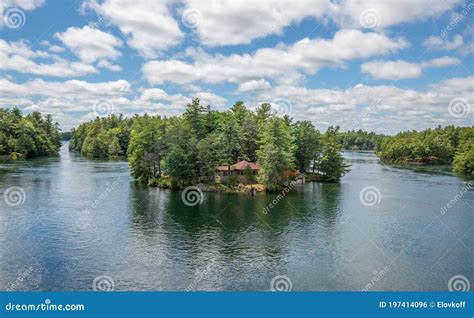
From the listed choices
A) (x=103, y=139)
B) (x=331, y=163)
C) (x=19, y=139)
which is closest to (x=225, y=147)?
(x=331, y=163)

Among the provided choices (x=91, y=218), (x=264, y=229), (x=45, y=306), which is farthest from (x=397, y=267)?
(x=91, y=218)

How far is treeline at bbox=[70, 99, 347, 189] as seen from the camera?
57.8 metres

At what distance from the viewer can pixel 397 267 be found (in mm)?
27625


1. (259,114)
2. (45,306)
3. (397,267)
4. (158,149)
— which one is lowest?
(397,267)

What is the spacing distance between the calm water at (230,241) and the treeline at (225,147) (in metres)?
5.28

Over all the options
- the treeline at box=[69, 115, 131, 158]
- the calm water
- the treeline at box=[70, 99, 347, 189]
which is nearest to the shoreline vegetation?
the treeline at box=[70, 99, 347, 189]

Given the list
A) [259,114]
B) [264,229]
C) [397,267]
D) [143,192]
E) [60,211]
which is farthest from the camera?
[259,114]

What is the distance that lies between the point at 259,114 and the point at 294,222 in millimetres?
46381

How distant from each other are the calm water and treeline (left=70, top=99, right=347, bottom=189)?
528 cm

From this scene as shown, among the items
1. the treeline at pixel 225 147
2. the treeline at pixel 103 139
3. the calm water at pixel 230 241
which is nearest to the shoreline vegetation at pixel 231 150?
the treeline at pixel 225 147

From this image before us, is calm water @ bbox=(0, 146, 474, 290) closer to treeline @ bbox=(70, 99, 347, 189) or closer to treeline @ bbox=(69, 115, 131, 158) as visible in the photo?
treeline @ bbox=(70, 99, 347, 189)

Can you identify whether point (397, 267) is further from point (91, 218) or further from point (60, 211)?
point (60, 211)

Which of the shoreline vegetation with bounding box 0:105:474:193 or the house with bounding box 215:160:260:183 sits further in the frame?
the house with bounding box 215:160:260:183

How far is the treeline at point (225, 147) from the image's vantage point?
5778 cm
